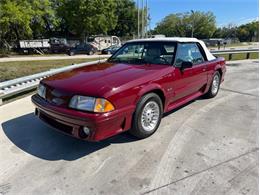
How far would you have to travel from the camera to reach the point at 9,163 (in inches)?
120

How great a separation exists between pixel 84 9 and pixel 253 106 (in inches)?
1253

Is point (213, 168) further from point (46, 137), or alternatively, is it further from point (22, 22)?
point (22, 22)

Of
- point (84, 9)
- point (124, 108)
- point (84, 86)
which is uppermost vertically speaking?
point (84, 9)

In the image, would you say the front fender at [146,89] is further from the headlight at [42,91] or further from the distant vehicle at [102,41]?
the distant vehicle at [102,41]

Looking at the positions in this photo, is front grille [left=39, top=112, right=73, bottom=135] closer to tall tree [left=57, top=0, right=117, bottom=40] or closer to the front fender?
the front fender

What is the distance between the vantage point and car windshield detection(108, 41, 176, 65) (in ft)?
13.7

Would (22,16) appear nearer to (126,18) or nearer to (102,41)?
(102,41)

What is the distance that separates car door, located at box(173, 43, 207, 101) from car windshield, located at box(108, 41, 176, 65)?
161 millimetres

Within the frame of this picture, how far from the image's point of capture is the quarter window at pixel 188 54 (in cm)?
422

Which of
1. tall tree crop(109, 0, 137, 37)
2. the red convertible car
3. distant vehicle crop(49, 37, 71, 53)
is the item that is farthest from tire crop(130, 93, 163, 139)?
tall tree crop(109, 0, 137, 37)

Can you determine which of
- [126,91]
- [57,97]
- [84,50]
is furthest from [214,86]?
[84,50]

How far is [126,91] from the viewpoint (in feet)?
10.3

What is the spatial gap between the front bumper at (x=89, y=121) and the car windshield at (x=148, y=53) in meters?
1.30

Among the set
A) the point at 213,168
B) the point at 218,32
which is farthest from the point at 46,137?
the point at 218,32
